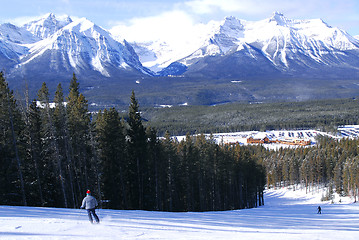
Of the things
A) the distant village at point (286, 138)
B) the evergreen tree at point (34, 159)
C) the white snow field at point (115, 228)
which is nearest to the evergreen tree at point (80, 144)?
the evergreen tree at point (34, 159)

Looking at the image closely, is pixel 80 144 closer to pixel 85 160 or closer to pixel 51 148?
pixel 85 160

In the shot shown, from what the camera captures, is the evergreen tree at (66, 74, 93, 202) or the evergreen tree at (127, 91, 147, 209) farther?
the evergreen tree at (127, 91, 147, 209)

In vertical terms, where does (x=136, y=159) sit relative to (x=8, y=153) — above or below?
below

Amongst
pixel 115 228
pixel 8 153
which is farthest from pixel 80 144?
pixel 115 228

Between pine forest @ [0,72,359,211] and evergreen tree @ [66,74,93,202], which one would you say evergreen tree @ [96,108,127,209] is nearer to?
pine forest @ [0,72,359,211]

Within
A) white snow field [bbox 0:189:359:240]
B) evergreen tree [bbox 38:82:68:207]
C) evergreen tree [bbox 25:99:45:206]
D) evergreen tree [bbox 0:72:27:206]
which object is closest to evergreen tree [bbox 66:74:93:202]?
evergreen tree [bbox 38:82:68:207]

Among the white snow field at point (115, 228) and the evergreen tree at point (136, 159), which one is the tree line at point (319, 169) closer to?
the evergreen tree at point (136, 159)

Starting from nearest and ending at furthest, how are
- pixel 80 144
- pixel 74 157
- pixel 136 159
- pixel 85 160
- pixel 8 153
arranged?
pixel 8 153
pixel 85 160
pixel 80 144
pixel 74 157
pixel 136 159

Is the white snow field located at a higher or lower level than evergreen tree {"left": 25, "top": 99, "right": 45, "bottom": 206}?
lower

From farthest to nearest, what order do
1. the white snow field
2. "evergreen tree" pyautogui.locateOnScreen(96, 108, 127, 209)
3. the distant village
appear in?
the distant village → "evergreen tree" pyautogui.locateOnScreen(96, 108, 127, 209) → the white snow field

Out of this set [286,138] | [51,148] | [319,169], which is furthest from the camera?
[286,138]

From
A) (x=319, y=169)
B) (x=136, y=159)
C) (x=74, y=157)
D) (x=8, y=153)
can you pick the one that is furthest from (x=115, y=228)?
(x=319, y=169)

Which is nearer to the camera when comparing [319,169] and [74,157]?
[74,157]

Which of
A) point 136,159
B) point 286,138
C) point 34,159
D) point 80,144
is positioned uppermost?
point 80,144
